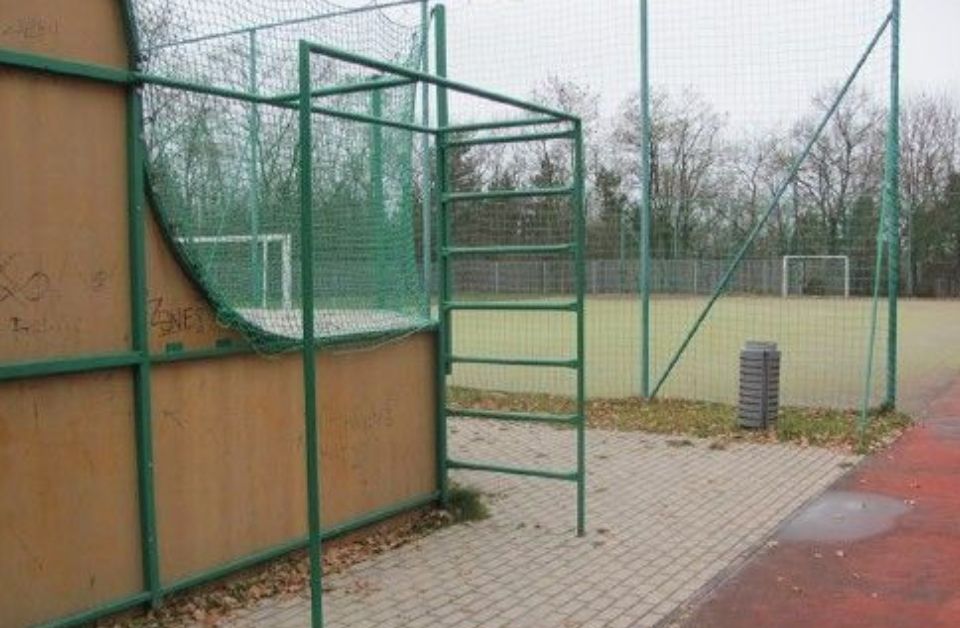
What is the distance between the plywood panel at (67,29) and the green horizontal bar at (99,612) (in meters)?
2.19

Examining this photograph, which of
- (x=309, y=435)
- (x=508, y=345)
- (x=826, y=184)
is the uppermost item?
(x=826, y=184)

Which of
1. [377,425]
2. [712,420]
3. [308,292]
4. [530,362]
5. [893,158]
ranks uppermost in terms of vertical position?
[893,158]

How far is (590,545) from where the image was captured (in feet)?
19.5

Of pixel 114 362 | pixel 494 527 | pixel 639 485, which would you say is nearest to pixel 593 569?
pixel 494 527

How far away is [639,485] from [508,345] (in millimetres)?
11314

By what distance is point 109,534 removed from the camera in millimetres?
4344

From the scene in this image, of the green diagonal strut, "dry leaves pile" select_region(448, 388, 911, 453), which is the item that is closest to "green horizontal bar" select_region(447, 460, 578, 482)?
"dry leaves pile" select_region(448, 388, 911, 453)

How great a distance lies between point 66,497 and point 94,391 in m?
0.43

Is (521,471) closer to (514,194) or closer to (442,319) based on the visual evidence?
(442,319)

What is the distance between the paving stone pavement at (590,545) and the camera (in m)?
4.80

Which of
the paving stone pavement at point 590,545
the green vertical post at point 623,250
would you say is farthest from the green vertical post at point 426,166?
the green vertical post at point 623,250

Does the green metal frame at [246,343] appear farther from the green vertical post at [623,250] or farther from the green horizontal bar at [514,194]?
the green vertical post at [623,250]

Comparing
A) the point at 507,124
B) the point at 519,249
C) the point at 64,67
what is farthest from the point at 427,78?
the point at 64,67

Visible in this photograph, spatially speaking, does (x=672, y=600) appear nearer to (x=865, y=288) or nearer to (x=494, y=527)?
(x=494, y=527)
